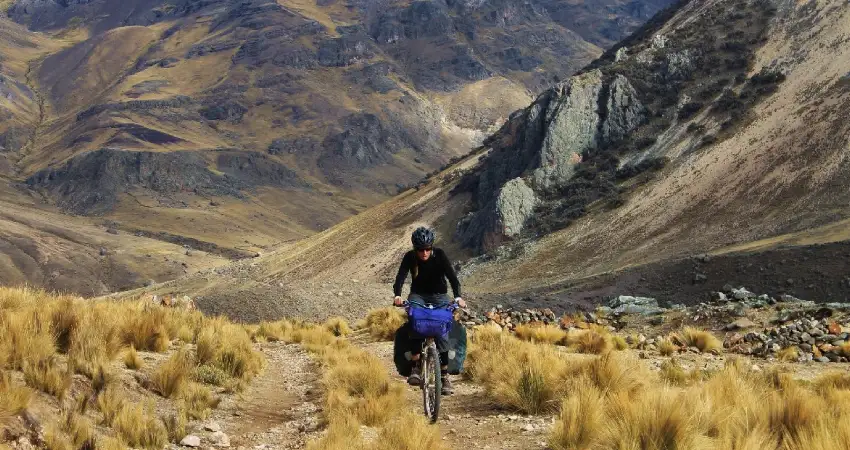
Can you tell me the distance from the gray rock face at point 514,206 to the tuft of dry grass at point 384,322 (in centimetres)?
3644

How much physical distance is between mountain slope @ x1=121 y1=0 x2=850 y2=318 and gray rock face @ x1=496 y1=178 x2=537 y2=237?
5.4 inches

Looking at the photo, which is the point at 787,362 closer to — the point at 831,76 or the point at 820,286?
the point at 820,286

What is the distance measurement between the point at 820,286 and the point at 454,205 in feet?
168

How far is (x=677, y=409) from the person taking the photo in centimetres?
586

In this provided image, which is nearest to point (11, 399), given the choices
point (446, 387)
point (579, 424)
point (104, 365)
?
point (104, 365)

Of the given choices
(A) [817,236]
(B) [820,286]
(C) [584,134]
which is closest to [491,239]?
(C) [584,134]

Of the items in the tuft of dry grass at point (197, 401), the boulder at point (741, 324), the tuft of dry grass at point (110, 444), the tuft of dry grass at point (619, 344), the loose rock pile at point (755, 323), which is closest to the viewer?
the tuft of dry grass at point (110, 444)

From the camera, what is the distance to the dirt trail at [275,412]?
822 cm

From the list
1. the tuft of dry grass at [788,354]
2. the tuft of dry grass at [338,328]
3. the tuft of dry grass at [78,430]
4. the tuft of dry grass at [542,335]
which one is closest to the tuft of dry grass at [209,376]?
the tuft of dry grass at [78,430]

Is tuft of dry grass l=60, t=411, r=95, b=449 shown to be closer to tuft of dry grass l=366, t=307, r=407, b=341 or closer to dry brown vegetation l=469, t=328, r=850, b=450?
dry brown vegetation l=469, t=328, r=850, b=450

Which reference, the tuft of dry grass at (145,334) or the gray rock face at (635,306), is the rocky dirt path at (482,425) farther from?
the gray rock face at (635,306)

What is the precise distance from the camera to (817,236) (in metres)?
34.0

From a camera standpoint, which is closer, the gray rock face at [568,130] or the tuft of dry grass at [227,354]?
the tuft of dry grass at [227,354]

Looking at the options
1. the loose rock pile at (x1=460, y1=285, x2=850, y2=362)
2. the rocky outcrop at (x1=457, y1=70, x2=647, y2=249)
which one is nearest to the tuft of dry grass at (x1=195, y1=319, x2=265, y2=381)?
the loose rock pile at (x1=460, y1=285, x2=850, y2=362)
